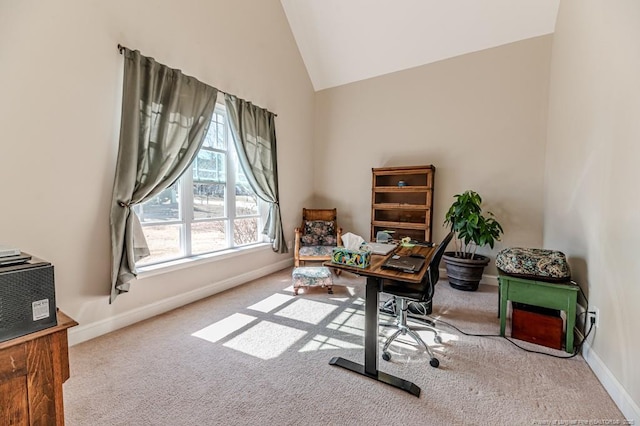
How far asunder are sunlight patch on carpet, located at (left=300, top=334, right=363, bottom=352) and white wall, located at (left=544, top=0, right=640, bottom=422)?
1.59 meters

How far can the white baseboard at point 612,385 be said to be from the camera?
1.44m

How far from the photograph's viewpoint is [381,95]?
4398 millimetres

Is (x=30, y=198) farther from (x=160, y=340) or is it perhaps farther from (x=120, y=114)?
(x=160, y=340)

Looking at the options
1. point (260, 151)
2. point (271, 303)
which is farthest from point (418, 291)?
point (260, 151)

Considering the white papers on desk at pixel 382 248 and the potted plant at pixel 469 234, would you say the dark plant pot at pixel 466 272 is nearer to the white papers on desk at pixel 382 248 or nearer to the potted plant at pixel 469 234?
the potted plant at pixel 469 234

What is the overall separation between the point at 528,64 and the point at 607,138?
7.28 ft

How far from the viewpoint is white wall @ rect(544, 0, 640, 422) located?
1.54 m

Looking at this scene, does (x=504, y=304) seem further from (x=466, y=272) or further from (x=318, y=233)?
(x=318, y=233)

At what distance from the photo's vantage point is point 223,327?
2.44m

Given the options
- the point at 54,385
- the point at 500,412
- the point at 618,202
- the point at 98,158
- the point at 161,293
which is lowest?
the point at 500,412

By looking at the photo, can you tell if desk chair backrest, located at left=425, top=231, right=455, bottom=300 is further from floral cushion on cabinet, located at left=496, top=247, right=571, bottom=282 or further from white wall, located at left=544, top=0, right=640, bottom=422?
white wall, located at left=544, top=0, right=640, bottom=422

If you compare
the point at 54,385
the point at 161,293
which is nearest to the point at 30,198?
the point at 161,293

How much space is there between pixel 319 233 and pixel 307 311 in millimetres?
1746

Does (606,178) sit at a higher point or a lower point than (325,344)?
higher
